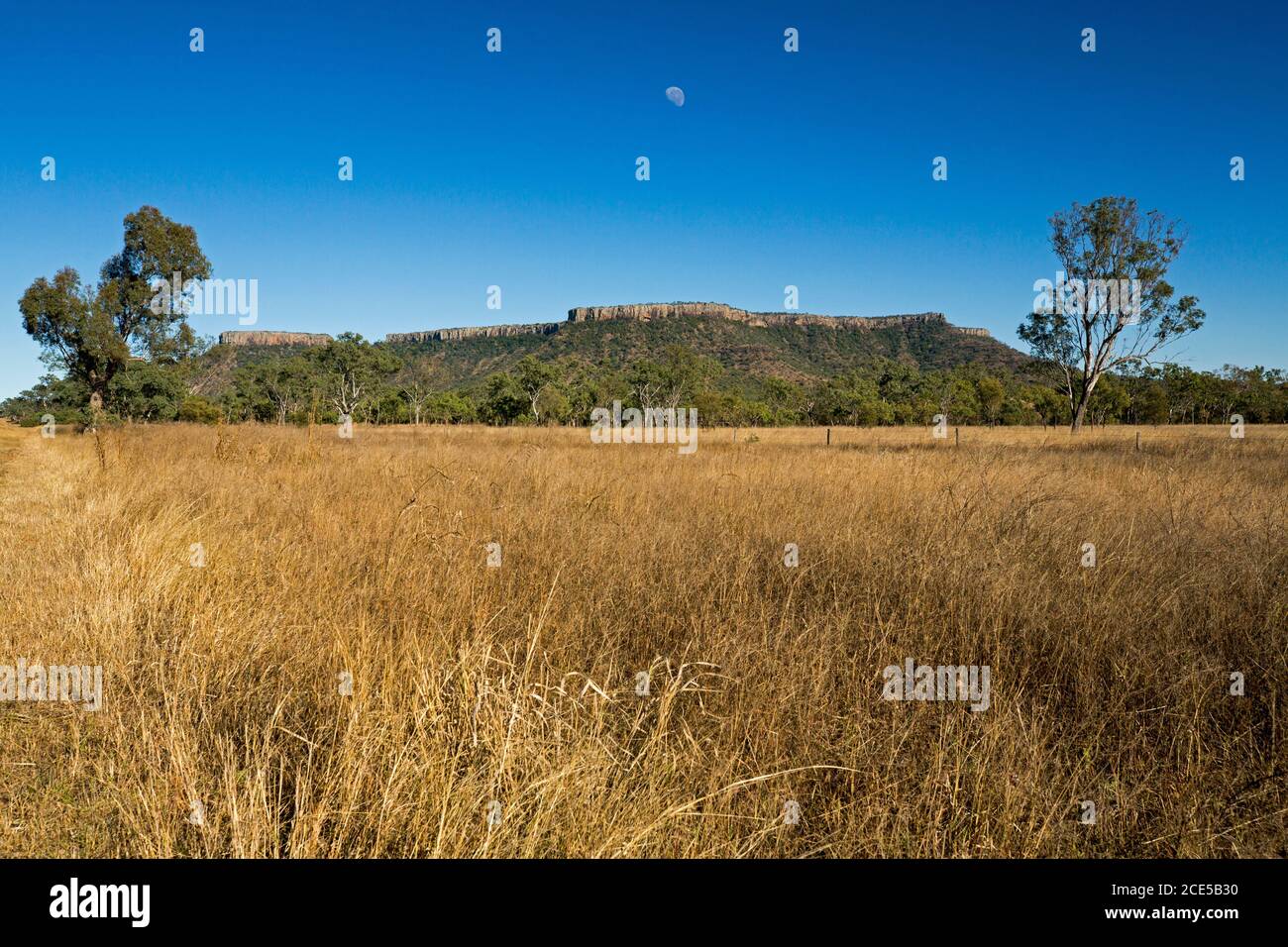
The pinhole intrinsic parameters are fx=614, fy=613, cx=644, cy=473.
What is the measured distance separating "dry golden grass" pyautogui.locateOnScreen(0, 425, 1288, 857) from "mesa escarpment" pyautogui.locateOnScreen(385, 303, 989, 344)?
135817 mm

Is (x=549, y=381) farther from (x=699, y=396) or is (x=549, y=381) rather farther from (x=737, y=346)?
(x=737, y=346)

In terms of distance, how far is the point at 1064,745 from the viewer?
7.64 ft

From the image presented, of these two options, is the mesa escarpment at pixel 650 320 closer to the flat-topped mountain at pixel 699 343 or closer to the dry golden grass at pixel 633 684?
the flat-topped mountain at pixel 699 343

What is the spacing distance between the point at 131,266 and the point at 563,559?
3921 centimetres

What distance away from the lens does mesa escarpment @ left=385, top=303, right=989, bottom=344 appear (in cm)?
14162

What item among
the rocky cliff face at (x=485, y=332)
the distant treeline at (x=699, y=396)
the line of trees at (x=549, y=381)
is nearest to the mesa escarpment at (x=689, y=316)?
the rocky cliff face at (x=485, y=332)

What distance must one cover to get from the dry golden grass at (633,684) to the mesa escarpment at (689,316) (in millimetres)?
135817

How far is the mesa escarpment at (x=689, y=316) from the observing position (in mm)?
141625

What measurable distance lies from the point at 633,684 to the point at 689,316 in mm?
141217

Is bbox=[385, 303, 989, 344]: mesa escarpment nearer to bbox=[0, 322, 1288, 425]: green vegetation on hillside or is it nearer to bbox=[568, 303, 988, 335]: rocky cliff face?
bbox=[568, 303, 988, 335]: rocky cliff face

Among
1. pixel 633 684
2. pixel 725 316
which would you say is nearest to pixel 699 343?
pixel 725 316

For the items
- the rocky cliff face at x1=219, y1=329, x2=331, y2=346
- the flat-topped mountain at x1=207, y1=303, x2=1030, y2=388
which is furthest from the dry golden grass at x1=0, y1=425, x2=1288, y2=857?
the rocky cliff face at x1=219, y1=329, x2=331, y2=346

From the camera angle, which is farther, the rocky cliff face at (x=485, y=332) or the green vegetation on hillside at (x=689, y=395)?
the rocky cliff face at (x=485, y=332)

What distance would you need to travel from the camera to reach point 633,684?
270cm
